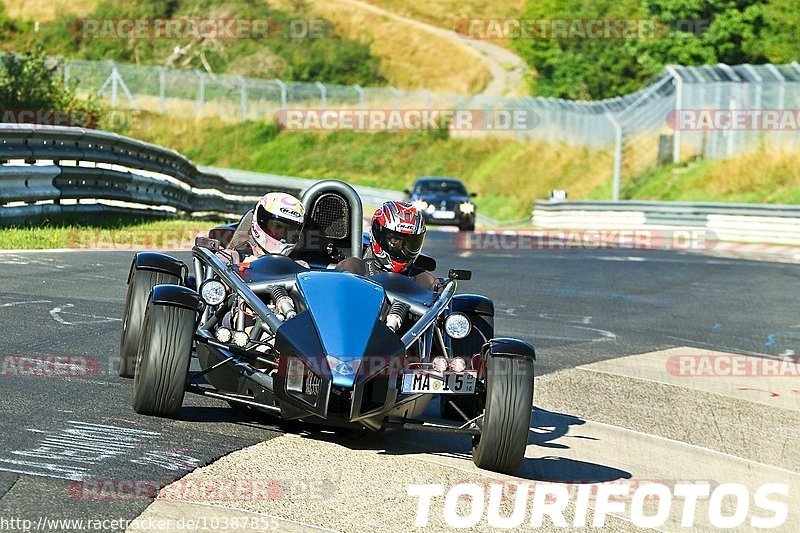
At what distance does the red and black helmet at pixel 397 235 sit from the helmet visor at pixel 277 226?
1.64 ft

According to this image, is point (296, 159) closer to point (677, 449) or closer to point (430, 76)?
point (430, 76)

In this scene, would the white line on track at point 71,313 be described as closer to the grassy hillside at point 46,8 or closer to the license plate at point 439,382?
the license plate at point 439,382

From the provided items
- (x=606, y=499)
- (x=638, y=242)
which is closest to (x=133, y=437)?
(x=606, y=499)

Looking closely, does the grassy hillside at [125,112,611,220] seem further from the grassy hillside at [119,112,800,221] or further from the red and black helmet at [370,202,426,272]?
the red and black helmet at [370,202,426,272]

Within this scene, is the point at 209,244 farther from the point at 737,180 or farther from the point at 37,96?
the point at 737,180

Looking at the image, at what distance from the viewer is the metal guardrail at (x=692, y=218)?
30281 millimetres

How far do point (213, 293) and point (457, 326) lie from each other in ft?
4.60

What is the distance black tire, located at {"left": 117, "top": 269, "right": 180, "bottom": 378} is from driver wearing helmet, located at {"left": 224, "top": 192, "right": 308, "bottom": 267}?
0.61 meters

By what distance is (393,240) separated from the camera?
8203 mm

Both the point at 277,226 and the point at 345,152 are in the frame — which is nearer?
the point at 277,226

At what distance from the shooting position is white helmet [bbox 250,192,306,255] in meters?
8.34

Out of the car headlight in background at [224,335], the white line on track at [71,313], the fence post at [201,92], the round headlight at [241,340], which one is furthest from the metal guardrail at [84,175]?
the fence post at [201,92]

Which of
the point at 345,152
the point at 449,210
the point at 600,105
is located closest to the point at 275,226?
the point at 449,210

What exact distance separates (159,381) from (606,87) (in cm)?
5744
